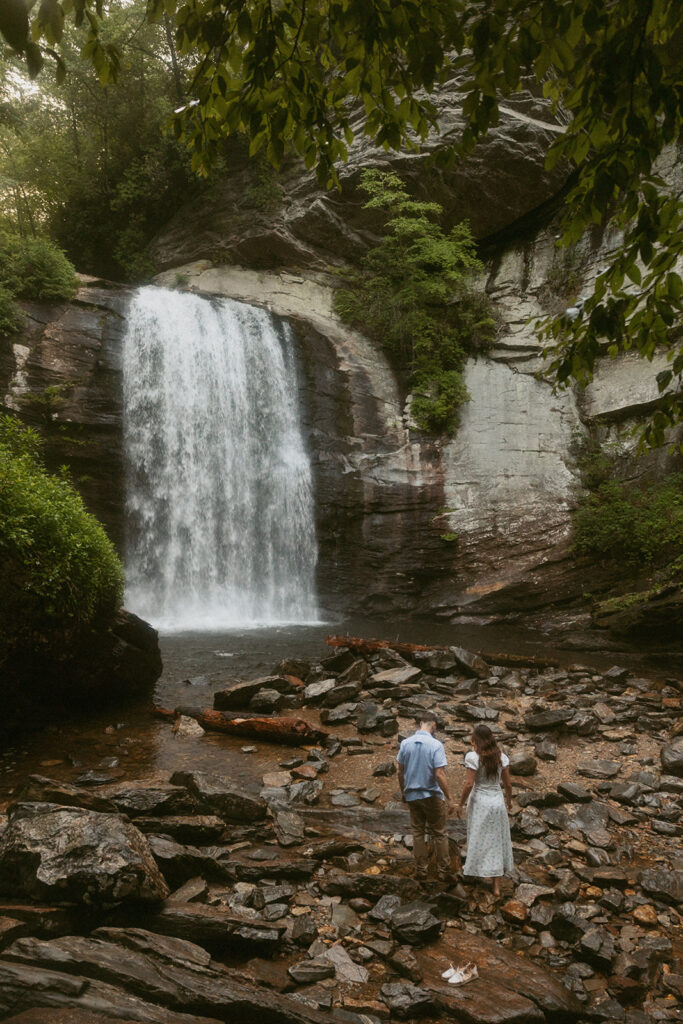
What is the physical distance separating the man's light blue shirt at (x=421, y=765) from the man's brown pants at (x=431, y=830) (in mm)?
61

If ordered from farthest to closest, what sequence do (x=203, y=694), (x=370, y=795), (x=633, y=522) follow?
(x=633, y=522) < (x=203, y=694) < (x=370, y=795)

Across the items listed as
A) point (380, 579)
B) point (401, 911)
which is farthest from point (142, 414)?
point (401, 911)

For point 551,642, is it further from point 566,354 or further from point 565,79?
point 565,79

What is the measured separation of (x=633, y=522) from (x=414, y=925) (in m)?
12.7

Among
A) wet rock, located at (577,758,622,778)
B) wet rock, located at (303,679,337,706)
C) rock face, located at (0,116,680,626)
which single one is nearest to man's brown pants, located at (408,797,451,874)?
wet rock, located at (577,758,622,778)

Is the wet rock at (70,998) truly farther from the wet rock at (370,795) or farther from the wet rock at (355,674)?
the wet rock at (355,674)

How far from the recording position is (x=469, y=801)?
15.6ft

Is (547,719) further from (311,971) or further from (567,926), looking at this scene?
(311,971)

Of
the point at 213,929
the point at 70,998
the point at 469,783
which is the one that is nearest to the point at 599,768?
the point at 469,783

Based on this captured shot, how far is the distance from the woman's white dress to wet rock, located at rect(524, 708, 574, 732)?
3.27 m

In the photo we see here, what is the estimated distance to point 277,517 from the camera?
16.9 m

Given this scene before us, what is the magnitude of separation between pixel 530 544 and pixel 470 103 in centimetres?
1442

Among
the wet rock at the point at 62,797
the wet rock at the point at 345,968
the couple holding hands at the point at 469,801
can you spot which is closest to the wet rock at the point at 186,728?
the wet rock at the point at 62,797

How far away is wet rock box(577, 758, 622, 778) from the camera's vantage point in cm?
645
